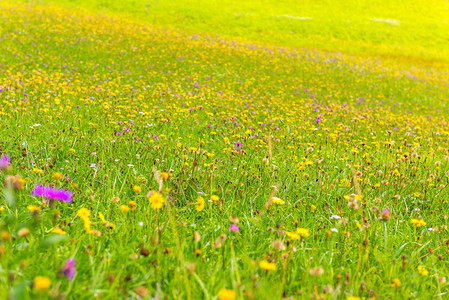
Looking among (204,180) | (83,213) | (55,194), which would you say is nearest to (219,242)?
(83,213)

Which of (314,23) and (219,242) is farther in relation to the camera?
(314,23)

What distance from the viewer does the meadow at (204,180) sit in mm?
1767

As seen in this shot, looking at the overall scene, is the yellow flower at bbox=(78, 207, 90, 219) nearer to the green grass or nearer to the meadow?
the meadow

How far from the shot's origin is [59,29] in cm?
1398

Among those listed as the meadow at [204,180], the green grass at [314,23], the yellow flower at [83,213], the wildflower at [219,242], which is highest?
the green grass at [314,23]

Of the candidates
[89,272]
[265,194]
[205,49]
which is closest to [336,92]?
[205,49]

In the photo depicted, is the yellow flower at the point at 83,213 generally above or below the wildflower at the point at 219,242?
above

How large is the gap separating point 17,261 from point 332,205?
2.73 meters

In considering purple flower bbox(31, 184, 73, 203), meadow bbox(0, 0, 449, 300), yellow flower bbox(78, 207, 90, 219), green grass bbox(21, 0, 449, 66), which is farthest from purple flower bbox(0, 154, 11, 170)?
green grass bbox(21, 0, 449, 66)

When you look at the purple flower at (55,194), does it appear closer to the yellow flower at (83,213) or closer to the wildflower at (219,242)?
the yellow flower at (83,213)

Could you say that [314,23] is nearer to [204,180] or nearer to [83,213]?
[204,180]

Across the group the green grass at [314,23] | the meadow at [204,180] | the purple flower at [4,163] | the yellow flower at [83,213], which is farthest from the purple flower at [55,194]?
the green grass at [314,23]

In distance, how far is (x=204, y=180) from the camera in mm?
3352

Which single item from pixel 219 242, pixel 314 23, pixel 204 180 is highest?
pixel 314 23
